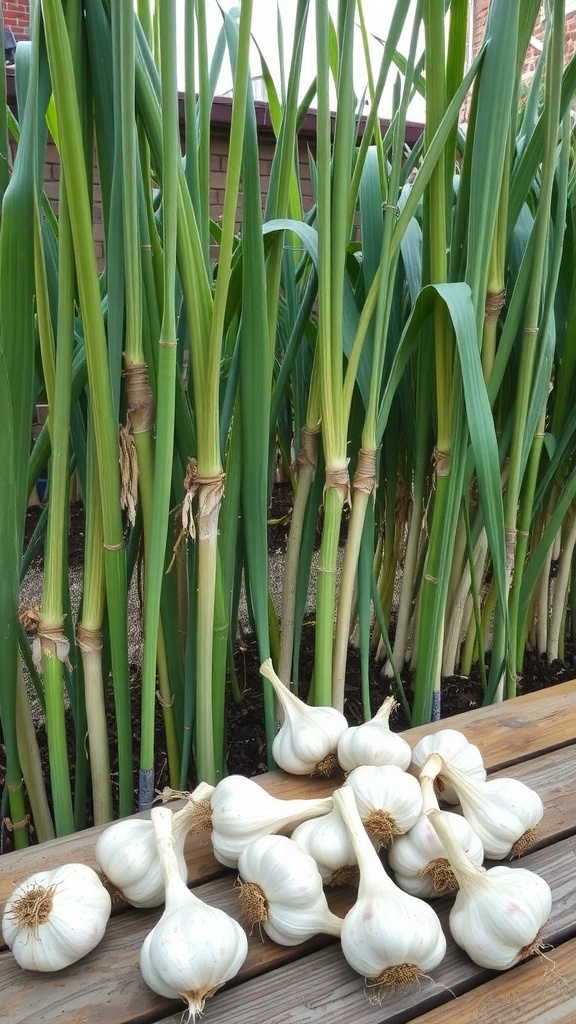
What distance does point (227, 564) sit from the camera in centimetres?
69

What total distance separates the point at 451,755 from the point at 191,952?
0.88ft

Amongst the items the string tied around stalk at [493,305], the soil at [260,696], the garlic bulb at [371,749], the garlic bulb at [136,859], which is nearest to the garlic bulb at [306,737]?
the garlic bulb at [371,749]

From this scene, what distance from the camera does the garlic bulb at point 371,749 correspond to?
0.54 metres

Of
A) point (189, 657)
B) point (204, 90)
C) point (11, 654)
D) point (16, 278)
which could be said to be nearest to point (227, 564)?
point (189, 657)

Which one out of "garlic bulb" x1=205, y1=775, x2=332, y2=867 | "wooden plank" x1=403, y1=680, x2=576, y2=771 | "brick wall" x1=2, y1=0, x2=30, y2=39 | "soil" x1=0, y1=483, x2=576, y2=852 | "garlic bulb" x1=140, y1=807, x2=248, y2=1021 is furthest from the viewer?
"brick wall" x1=2, y1=0, x2=30, y2=39

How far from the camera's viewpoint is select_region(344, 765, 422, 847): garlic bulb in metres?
0.47

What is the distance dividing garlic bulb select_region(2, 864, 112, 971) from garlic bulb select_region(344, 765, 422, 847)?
0.18 meters

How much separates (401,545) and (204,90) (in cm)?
73

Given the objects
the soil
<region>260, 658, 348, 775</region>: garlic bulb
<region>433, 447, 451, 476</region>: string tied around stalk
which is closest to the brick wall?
the soil

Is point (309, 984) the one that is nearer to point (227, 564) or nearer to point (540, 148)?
point (227, 564)

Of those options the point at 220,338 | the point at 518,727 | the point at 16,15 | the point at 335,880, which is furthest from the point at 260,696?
the point at 16,15

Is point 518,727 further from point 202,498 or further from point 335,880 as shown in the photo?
point 202,498

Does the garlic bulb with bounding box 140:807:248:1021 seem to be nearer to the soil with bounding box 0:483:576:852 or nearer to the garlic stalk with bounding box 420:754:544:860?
the garlic stalk with bounding box 420:754:544:860

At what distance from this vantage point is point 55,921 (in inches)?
16.1
